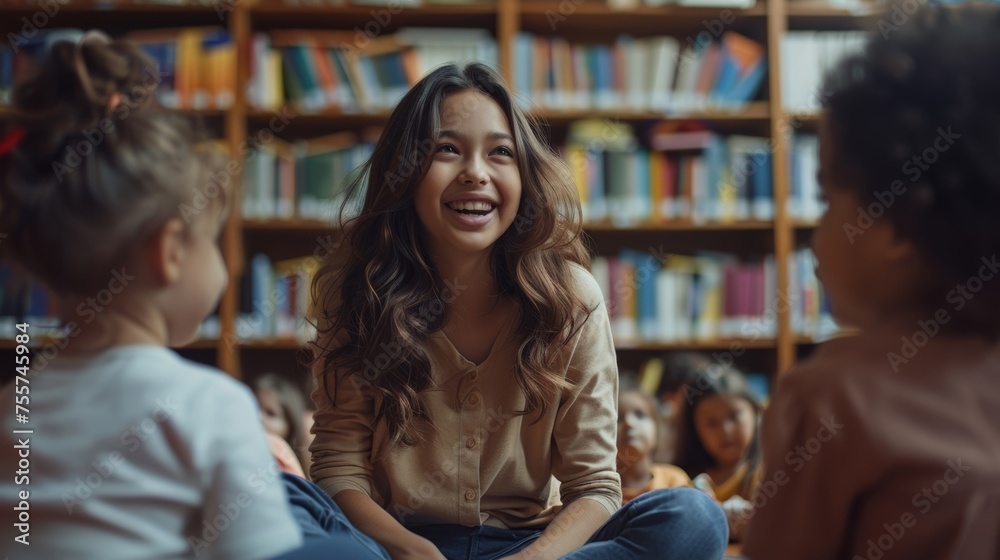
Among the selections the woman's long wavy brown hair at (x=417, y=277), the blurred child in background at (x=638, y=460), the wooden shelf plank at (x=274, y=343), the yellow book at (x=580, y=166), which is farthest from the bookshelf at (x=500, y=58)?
the woman's long wavy brown hair at (x=417, y=277)

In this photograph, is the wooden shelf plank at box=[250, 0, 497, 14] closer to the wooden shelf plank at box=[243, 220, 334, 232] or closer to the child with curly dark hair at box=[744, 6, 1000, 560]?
the wooden shelf plank at box=[243, 220, 334, 232]

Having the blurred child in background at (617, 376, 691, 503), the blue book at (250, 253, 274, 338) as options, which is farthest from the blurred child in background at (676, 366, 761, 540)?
the blue book at (250, 253, 274, 338)

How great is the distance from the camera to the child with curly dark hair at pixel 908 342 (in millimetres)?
736

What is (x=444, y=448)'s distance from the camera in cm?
129

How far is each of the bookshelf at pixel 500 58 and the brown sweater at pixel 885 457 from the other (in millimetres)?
2005

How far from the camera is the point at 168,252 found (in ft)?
2.61

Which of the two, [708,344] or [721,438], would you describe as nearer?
[721,438]

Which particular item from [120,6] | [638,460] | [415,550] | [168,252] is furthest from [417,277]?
[120,6]

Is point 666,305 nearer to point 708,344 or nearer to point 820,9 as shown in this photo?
point 708,344

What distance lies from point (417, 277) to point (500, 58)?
5.24 ft

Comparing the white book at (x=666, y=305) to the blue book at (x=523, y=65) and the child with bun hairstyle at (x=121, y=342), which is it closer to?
the blue book at (x=523, y=65)

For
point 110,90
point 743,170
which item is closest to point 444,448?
point 110,90

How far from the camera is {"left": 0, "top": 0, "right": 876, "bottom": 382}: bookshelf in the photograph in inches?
109

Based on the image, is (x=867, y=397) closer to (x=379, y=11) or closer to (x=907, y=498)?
(x=907, y=498)
